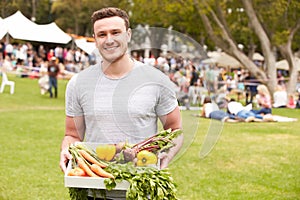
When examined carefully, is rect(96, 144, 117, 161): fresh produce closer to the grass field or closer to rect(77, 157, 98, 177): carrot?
rect(77, 157, 98, 177): carrot

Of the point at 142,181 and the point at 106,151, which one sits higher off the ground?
the point at 106,151

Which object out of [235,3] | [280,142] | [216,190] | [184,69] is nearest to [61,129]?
[280,142]

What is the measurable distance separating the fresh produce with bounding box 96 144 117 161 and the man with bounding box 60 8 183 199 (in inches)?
5.6

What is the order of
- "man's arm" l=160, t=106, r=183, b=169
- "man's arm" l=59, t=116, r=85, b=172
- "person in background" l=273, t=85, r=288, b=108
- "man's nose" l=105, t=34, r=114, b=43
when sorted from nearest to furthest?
"man's nose" l=105, t=34, r=114, b=43
"man's arm" l=160, t=106, r=183, b=169
"man's arm" l=59, t=116, r=85, b=172
"person in background" l=273, t=85, r=288, b=108

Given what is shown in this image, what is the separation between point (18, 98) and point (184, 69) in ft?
57.5

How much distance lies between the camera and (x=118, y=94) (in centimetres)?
302

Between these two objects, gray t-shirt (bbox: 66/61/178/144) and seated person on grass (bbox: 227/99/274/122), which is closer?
gray t-shirt (bbox: 66/61/178/144)

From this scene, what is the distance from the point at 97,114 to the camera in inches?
121

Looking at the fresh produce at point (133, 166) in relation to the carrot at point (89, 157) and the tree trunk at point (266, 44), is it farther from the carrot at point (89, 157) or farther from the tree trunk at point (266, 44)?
the tree trunk at point (266, 44)

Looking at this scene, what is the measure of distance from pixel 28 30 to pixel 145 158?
22.9 m

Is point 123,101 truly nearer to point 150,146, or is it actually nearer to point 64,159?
point 150,146

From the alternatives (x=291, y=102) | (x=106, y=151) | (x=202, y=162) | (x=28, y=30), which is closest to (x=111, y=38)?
(x=106, y=151)

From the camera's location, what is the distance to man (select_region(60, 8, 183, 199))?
3.02 m

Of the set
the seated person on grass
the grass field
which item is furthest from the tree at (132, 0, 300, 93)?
the grass field
